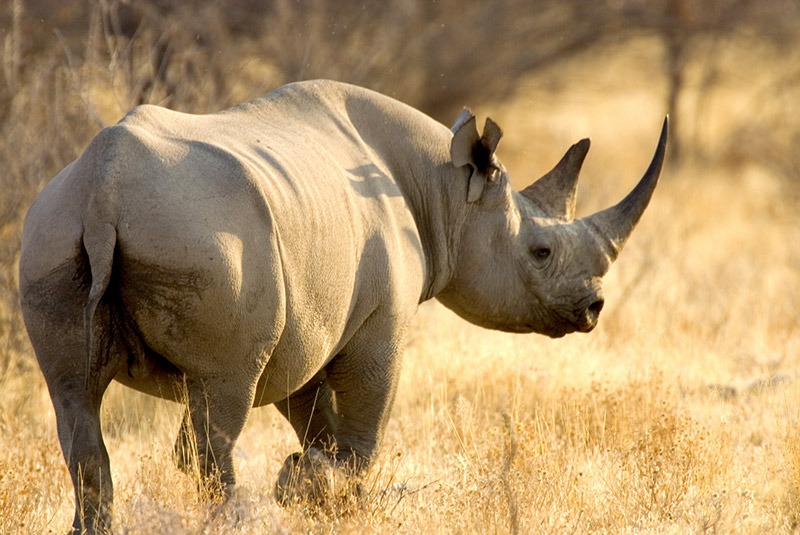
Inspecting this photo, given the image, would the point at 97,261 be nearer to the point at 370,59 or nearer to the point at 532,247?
the point at 532,247

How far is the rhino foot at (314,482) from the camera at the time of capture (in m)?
5.03

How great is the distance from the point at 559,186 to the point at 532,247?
39 cm

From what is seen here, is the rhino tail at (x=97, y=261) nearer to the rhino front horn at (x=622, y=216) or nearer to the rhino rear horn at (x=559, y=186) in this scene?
the rhino rear horn at (x=559, y=186)

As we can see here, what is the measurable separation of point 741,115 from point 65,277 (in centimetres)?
1781

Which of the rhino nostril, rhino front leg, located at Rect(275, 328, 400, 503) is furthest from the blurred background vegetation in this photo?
→ the rhino nostril

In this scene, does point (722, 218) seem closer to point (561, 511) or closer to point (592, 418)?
point (592, 418)

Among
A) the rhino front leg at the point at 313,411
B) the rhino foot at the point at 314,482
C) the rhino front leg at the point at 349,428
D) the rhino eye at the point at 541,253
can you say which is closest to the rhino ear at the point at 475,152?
the rhino eye at the point at 541,253

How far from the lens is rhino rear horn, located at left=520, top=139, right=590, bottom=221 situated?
19.6ft

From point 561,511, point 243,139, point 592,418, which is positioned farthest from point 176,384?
point 592,418

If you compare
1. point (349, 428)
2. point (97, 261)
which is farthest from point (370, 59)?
point (97, 261)

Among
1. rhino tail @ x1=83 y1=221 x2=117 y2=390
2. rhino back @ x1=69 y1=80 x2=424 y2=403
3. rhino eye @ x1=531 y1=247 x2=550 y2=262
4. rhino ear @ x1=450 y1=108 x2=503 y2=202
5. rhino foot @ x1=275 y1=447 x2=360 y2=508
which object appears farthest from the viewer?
rhino eye @ x1=531 y1=247 x2=550 y2=262

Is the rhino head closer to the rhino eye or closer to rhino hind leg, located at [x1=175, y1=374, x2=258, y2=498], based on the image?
the rhino eye

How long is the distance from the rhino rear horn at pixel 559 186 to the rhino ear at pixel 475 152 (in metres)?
0.38

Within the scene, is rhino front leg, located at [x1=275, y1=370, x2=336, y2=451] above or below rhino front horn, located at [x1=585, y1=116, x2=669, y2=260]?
below
